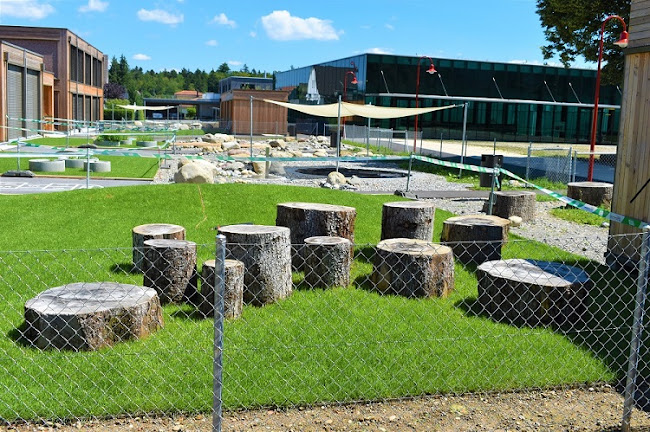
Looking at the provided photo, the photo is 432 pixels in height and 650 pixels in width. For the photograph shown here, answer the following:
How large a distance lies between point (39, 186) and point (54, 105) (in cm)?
3973

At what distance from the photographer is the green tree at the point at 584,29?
27.6 m

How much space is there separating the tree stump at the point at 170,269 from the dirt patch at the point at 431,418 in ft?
7.81

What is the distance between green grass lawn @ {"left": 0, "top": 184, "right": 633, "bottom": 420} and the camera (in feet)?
17.1

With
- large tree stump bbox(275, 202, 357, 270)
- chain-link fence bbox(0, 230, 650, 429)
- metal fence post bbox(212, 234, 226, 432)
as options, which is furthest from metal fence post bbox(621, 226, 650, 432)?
large tree stump bbox(275, 202, 357, 270)

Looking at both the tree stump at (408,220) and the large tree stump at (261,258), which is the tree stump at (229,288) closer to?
the large tree stump at (261,258)

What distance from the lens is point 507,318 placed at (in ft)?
23.4

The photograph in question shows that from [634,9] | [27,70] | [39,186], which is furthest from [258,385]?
[27,70]

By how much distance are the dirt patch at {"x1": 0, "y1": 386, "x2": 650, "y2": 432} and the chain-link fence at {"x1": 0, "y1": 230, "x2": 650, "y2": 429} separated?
99 mm

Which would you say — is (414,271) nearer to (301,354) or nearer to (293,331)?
(293,331)

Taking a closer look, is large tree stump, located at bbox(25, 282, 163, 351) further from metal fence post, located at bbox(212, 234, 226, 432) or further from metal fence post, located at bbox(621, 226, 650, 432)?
metal fence post, located at bbox(621, 226, 650, 432)

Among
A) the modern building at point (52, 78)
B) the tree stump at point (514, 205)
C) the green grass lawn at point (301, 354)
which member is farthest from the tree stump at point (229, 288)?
the modern building at point (52, 78)

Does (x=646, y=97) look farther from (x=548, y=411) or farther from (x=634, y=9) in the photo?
(x=548, y=411)

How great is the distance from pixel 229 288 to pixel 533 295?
2.97 m

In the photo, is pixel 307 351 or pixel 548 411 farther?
pixel 307 351
